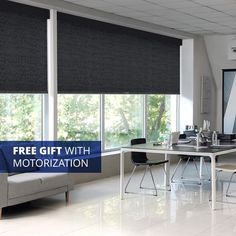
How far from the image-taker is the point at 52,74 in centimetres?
769

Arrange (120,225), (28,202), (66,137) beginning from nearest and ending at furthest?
(120,225)
(28,202)
(66,137)

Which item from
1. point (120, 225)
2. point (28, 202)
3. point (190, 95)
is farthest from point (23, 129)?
point (190, 95)

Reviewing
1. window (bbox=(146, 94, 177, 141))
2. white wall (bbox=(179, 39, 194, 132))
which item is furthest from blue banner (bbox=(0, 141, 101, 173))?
white wall (bbox=(179, 39, 194, 132))

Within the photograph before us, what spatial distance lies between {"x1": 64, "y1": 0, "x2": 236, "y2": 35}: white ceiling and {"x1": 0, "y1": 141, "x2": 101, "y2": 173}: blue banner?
90.4 inches

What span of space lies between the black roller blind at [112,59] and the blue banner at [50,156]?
36.9 inches

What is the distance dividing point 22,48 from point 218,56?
19.5 feet

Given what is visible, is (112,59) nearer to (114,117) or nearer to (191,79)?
(114,117)

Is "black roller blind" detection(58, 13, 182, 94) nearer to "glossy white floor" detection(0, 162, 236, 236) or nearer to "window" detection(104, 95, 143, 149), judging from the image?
"window" detection(104, 95, 143, 149)

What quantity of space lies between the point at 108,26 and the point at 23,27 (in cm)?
209

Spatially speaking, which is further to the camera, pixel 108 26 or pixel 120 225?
pixel 108 26

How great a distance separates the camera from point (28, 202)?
6805 millimetres

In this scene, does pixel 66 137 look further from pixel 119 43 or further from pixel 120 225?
pixel 120 225

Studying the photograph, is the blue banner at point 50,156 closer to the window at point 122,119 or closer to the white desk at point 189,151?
the window at point 122,119

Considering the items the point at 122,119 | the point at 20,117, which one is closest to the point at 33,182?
the point at 20,117
